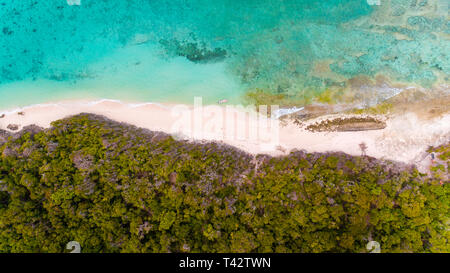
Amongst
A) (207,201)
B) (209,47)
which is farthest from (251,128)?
(209,47)

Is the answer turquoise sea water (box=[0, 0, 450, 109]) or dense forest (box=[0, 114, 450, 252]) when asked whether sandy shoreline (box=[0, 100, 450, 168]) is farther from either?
dense forest (box=[0, 114, 450, 252])

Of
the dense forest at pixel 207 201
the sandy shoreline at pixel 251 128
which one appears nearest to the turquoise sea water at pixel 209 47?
the sandy shoreline at pixel 251 128

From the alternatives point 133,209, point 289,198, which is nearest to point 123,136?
point 133,209

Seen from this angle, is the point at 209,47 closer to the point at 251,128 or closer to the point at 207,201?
the point at 251,128

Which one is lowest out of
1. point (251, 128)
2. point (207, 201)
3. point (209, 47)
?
point (207, 201)

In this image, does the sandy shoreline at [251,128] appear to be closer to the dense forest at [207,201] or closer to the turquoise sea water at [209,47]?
the turquoise sea water at [209,47]

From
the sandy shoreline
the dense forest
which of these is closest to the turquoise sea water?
the sandy shoreline
